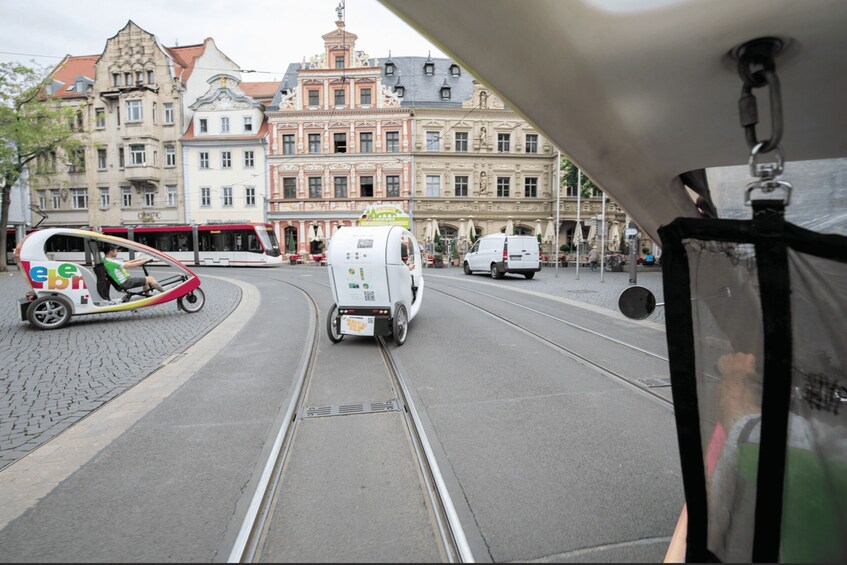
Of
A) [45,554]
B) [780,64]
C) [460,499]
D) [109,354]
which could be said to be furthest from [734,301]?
[109,354]

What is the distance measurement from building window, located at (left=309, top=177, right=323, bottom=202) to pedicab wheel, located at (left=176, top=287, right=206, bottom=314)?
29772mm

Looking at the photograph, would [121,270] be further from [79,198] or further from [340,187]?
[79,198]

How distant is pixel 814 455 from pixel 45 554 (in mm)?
3459

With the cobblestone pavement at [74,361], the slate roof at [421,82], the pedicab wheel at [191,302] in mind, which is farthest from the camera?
the slate roof at [421,82]

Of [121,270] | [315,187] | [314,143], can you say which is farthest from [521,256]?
[314,143]

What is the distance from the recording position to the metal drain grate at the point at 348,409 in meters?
4.94

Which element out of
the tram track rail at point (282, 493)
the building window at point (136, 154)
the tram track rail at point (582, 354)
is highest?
the building window at point (136, 154)

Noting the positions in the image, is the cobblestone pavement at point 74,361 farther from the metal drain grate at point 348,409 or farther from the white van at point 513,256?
the white van at point 513,256

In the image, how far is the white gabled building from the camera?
41688 mm

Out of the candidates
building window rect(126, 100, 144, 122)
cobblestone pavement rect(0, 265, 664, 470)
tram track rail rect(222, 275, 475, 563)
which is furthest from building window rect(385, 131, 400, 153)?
tram track rail rect(222, 275, 475, 563)

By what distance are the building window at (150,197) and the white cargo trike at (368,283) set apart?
1600 inches

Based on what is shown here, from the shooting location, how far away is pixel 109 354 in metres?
7.55

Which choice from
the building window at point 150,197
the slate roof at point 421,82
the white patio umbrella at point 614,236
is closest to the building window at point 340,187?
the slate roof at point 421,82

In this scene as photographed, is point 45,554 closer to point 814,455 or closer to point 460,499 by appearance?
point 460,499
